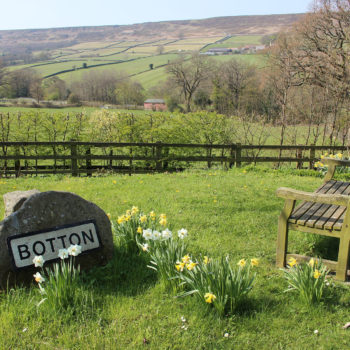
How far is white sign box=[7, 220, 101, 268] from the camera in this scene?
3.25m

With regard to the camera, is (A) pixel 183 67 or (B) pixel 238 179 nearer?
(B) pixel 238 179

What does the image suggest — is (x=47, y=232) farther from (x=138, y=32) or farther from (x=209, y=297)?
(x=138, y=32)

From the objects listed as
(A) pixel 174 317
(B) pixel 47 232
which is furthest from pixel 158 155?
(A) pixel 174 317

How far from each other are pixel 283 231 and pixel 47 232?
2535mm

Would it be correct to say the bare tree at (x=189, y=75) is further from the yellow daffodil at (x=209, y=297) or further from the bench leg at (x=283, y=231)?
the yellow daffodil at (x=209, y=297)

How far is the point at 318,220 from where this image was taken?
3.76 meters

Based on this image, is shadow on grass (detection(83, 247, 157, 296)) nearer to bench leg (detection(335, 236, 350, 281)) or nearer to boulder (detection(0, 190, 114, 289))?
boulder (detection(0, 190, 114, 289))

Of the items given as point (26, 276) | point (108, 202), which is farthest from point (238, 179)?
point (26, 276)

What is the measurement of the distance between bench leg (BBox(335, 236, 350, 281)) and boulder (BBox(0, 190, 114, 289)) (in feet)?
8.12

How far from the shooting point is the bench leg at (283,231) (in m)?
Result: 3.76

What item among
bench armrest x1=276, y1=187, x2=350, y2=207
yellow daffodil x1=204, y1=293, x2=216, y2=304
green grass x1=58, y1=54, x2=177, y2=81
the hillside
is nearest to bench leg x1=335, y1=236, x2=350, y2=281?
bench armrest x1=276, y1=187, x2=350, y2=207

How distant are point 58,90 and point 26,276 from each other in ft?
188

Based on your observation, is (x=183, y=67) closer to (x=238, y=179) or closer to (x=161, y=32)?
(x=238, y=179)

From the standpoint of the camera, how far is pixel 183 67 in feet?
153
